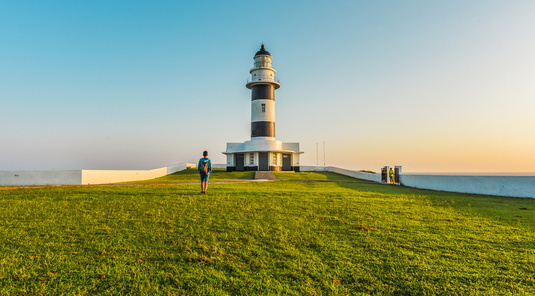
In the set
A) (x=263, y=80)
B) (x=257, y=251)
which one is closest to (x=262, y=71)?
(x=263, y=80)

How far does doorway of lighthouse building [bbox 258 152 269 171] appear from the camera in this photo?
33062 mm

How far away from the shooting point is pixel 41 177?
17.7m

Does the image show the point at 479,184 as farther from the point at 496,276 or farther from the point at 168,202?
the point at 168,202

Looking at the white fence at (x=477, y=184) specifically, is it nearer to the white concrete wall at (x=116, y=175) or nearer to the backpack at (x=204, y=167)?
the backpack at (x=204, y=167)

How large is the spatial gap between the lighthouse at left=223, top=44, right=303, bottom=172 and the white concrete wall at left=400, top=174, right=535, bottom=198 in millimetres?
15656

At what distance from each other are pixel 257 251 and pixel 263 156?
28.1 metres

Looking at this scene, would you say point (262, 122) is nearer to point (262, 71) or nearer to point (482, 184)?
point (262, 71)

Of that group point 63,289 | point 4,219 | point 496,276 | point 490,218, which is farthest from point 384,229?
point 4,219

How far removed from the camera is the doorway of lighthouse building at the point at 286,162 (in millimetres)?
35500

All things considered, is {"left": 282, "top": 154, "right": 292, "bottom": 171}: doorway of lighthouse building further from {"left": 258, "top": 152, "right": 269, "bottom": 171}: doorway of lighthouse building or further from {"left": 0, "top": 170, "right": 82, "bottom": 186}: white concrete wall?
{"left": 0, "top": 170, "right": 82, "bottom": 186}: white concrete wall

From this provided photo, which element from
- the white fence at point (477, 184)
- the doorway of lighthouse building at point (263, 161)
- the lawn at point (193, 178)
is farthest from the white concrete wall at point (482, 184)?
the doorway of lighthouse building at point (263, 161)

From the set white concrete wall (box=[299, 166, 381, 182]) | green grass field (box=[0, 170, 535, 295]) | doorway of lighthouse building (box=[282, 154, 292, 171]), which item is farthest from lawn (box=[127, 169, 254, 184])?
green grass field (box=[0, 170, 535, 295])

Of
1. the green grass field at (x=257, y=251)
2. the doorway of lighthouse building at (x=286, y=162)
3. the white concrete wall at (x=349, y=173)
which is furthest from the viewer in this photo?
the doorway of lighthouse building at (x=286, y=162)

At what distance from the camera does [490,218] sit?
317 inches
